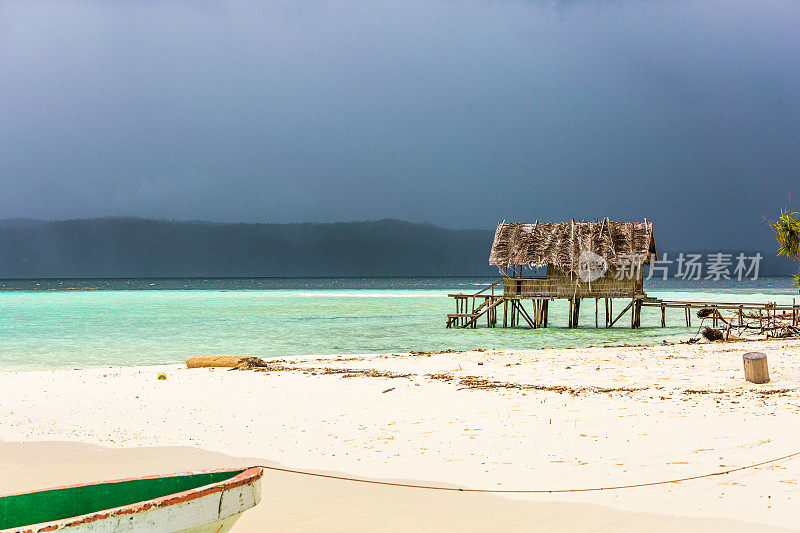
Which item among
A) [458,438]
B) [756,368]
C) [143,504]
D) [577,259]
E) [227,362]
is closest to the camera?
[143,504]

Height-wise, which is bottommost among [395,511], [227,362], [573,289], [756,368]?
[227,362]

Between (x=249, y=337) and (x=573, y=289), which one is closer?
(x=249, y=337)

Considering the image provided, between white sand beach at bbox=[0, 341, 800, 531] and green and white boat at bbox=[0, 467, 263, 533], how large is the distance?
138 centimetres

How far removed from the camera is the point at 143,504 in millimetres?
3629

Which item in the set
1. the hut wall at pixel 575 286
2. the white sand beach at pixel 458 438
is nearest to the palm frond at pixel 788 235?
the white sand beach at pixel 458 438

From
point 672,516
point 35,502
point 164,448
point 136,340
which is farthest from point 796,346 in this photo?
point 136,340

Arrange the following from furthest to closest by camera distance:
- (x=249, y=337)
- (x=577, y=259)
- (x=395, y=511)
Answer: (x=577, y=259) → (x=249, y=337) → (x=395, y=511)

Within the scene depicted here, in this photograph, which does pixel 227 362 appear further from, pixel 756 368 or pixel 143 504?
pixel 143 504

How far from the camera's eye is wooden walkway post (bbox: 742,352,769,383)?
11.7 m

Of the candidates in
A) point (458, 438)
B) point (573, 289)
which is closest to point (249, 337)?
point (573, 289)

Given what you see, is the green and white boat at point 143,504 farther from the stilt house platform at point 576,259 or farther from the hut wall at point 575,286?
the hut wall at point 575,286

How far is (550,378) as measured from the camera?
13.5 meters

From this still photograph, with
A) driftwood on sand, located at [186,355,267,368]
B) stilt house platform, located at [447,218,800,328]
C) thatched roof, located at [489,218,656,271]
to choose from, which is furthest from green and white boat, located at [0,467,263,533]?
thatched roof, located at [489,218,656,271]

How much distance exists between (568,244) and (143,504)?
32425mm
